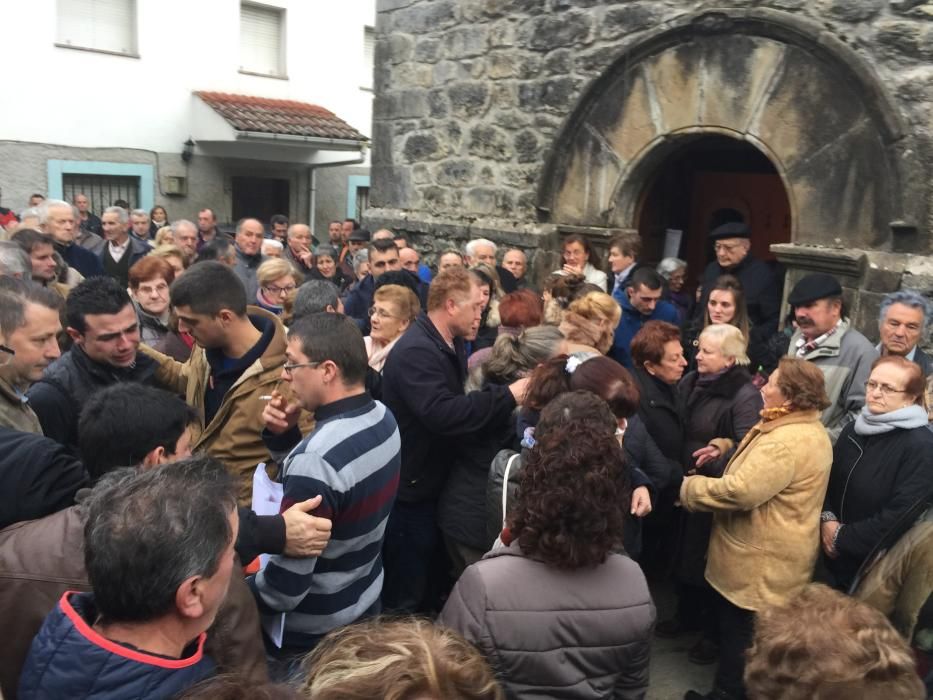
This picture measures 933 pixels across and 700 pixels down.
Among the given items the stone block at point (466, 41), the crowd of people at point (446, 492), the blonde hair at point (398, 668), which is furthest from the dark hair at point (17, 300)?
the stone block at point (466, 41)

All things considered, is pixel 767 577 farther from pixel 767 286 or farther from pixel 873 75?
pixel 873 75

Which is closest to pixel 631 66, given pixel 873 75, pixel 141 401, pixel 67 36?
pixel 873 75

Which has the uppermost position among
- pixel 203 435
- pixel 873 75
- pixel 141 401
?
pixel 873 75

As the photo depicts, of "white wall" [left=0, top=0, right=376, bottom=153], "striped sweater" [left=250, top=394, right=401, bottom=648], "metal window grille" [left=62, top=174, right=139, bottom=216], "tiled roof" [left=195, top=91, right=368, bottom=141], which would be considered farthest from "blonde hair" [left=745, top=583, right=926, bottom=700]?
"metal window grille" [left=62, top=174, right=139, bottom=216]

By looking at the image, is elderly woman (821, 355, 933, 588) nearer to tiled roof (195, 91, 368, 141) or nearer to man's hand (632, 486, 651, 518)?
man's hand (632, 486, 651, 518)

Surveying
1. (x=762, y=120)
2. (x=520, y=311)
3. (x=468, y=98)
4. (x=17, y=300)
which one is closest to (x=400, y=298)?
(x=520, y=311)

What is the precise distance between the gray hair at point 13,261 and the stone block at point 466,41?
150 inches

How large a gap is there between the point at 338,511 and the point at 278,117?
12.4 metres

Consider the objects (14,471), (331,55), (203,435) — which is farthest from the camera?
(331,55)

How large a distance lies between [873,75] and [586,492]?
3.61m

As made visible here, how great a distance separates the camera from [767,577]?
121 inches

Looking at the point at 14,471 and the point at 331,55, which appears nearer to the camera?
the point at 14,471

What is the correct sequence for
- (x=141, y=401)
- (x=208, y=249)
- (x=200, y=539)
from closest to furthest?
(x=200, y=539)
(x=141, y=401)
(x=208, y=249)

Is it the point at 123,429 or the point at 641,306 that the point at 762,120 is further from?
the point at 123,429
